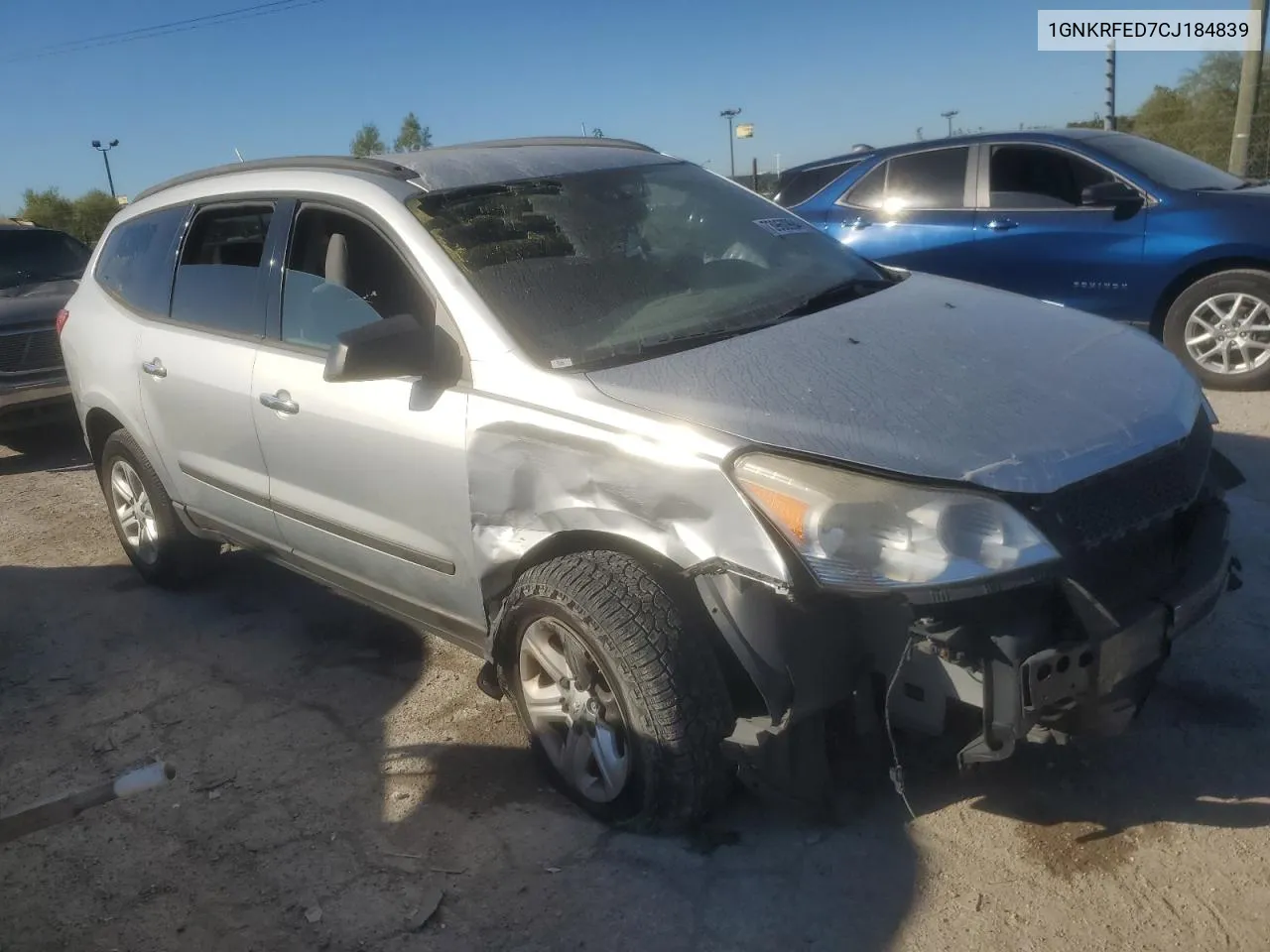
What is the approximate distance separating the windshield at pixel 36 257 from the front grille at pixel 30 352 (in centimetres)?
102

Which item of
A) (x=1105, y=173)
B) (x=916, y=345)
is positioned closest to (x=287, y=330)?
(x=916, y=345)

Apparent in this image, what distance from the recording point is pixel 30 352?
8.20 m

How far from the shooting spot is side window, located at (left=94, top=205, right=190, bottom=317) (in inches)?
183

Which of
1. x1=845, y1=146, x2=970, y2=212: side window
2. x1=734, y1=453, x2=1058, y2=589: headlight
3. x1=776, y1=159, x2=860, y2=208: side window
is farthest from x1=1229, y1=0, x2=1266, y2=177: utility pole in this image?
x1=734, y1=453, x2=1058, y2=589: headlight

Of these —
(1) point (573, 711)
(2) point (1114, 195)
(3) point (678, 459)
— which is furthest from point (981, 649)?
(2) point (1114, 195)

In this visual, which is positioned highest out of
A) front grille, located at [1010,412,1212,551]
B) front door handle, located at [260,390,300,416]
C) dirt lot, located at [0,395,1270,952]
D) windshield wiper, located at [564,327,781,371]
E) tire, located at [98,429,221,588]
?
windshield wiper, located at [564,327,781,371]

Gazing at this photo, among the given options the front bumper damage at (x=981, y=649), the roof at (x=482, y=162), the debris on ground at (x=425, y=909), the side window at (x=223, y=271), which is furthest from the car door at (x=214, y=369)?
the front bumper damage at (x=981, y=649)

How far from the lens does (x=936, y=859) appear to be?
2.79 metres

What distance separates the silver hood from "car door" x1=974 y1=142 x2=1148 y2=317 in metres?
3.91

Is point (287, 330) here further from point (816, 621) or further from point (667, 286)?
point (816, 621)

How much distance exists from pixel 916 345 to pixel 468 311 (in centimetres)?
126

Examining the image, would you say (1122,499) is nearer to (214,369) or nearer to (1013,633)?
(1013,633)

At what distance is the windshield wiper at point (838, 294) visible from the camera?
344 cm

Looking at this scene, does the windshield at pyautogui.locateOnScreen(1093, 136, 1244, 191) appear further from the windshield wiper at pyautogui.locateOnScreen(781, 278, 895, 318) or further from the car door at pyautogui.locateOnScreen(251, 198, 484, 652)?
the car door at pyautogui.locateOnScreen(251, 198, 484, 652)
